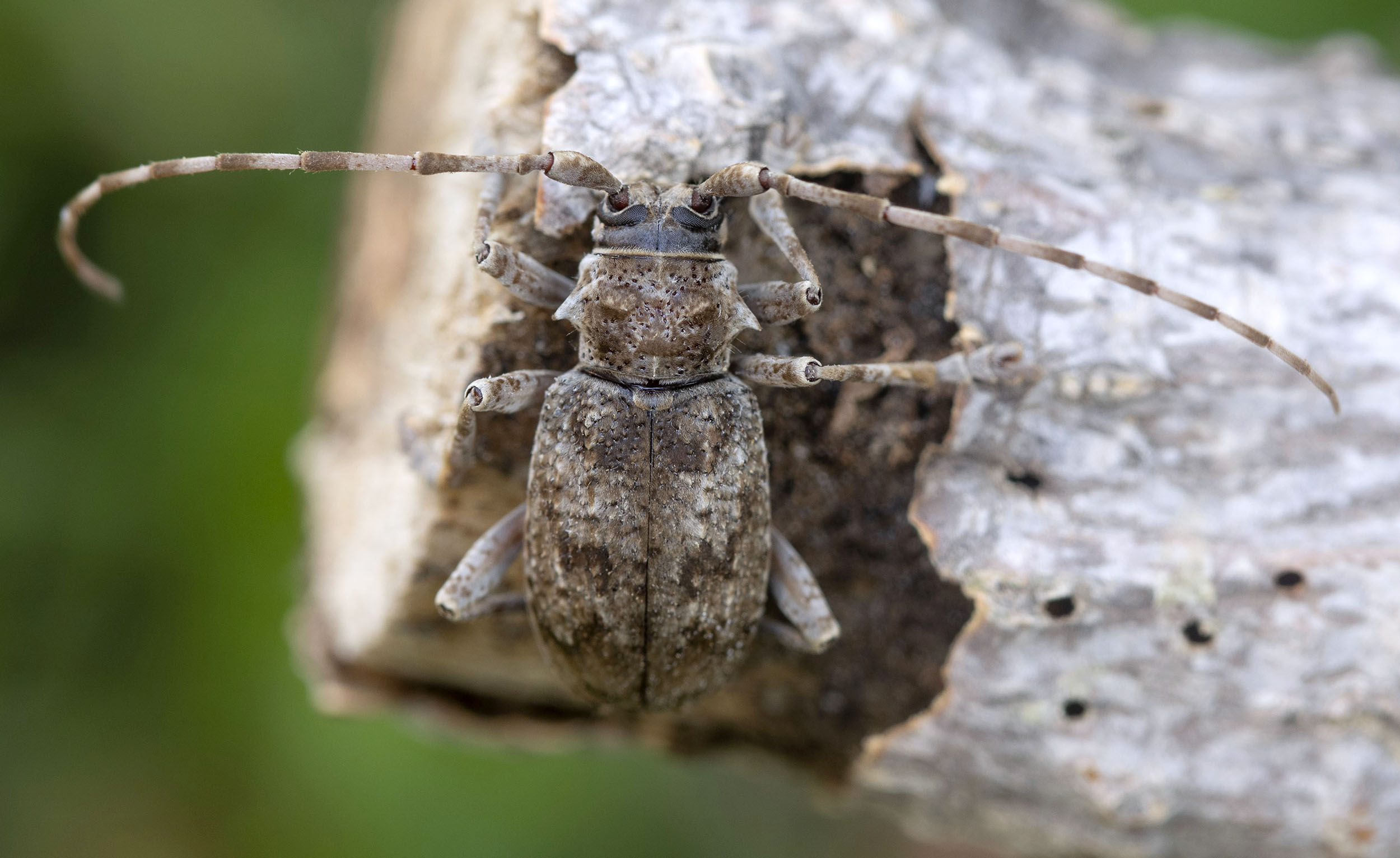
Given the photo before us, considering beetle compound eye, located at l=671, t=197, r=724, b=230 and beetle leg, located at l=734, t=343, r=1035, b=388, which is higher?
beetle compound eye, located at l=671, t=197, r=724, b=230

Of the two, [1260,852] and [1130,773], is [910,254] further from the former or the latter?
[1260,852]

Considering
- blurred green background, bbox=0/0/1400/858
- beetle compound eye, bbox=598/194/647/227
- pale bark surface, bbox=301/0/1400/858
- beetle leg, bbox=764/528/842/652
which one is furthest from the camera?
blurred green background, bbox=0/0/1400/858

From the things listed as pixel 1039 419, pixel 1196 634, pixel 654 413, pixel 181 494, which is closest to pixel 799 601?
pixel 654 413

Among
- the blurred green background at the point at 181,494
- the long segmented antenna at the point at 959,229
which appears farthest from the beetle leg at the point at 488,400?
the blurred green background at the point at 181,494

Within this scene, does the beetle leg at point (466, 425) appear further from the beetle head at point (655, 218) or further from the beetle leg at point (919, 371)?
the beetle leg at point (919, 371)

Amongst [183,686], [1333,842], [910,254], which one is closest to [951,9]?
[910,254]

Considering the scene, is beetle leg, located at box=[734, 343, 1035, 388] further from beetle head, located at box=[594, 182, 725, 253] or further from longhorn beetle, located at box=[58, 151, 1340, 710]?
beetle head, located at box=[594, 182, 725, 253]

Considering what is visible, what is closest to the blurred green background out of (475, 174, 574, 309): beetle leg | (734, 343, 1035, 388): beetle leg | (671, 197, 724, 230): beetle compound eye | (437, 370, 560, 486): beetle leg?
(437, 370, 560, 486): beetle leg
